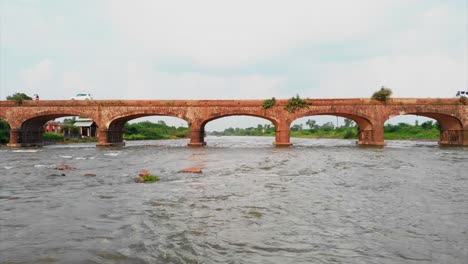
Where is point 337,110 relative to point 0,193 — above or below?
above

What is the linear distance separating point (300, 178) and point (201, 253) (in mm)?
8466

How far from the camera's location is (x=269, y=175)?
1372cm

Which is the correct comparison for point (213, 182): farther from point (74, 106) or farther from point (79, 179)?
point (74, 106)

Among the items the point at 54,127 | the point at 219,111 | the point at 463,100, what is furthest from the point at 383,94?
the point at 54,127

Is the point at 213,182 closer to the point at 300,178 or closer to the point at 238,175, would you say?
the point at 238,175

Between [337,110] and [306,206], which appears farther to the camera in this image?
[337,110]

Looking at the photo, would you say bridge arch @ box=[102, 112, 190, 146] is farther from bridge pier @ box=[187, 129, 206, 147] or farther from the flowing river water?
the flowing river water

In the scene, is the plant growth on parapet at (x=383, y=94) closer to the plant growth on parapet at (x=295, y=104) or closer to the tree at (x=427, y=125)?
the plant growth on parapet at (x=295, y=104)

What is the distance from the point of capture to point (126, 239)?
5.66 m

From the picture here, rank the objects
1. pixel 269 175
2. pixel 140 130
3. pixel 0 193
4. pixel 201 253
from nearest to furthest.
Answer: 1. pixel 201 253
2. pixel 0 193
3. pixel 269 175
4. pixel 140 130

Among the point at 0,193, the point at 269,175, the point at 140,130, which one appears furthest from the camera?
the point at 140,130

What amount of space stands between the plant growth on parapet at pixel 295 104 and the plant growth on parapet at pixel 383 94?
704 centimetres

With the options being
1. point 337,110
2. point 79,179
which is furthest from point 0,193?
point 337,110

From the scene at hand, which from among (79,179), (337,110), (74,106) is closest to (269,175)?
(79,179)
